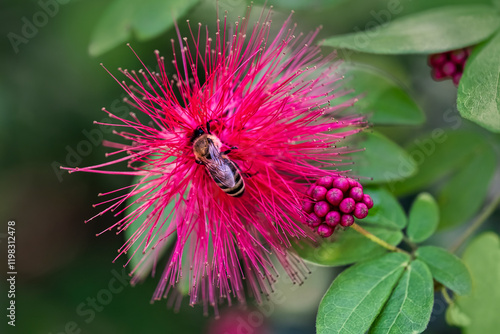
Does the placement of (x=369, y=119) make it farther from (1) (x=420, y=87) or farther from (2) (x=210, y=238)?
(1) (x=420, y=87)

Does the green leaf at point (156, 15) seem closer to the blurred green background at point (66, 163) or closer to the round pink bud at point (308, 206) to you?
the blurred green background at point (66, 163)

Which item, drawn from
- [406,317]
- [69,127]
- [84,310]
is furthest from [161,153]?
[84,310]

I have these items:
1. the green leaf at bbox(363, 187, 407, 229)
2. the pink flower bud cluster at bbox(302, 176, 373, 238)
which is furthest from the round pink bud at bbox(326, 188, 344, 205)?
the green leaf at bbox(363, 187, 407, 229)

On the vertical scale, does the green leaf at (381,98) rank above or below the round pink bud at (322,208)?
above


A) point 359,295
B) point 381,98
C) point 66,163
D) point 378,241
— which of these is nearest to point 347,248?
point 378,241

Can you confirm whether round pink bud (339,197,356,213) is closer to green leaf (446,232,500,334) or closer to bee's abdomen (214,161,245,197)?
bee's abdomen (214,161,245,197)

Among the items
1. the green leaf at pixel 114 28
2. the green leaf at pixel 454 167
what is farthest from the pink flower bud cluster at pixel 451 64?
the green leaf at pixel 114 28
